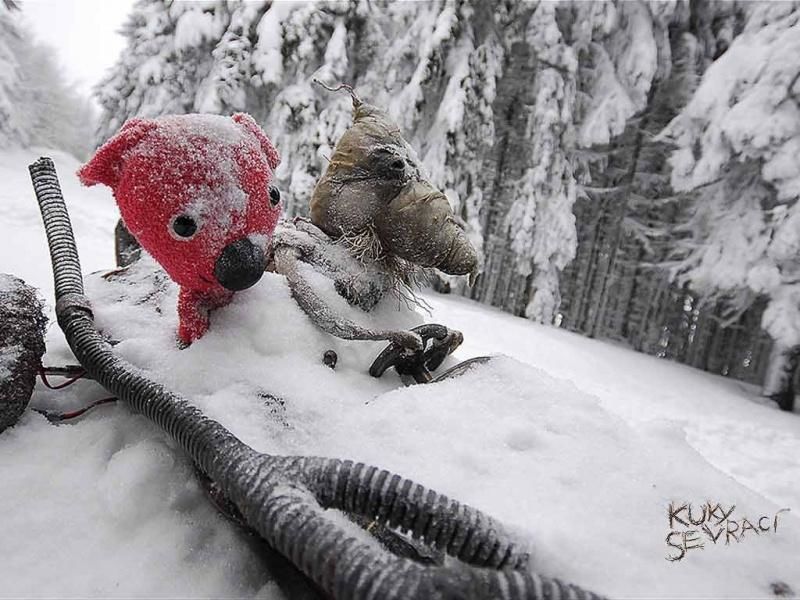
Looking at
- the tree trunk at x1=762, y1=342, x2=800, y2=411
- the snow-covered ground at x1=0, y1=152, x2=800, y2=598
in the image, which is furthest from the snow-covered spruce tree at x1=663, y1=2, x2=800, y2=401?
the snow-covered ground at x1=0, y1=152, x2=800, y2=598

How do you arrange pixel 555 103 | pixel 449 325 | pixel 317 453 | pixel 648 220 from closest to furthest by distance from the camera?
pixel 317 453 → pixel 449 325 → pixel 555 103 → pixel 648 220

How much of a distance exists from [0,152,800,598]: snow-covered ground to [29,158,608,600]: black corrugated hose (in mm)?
84

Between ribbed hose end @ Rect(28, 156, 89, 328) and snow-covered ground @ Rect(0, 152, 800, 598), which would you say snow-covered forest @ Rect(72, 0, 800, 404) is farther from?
snow-covered ground @ Rect(0, 152, 800, 598)

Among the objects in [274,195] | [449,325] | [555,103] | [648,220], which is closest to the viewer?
[274,195]

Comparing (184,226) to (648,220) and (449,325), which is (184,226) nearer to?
(449,325)

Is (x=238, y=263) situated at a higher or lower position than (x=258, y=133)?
lower

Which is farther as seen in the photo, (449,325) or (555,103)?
(555,103)

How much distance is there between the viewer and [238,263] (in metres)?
1.04

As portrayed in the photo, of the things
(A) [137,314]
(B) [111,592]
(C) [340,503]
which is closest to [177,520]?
(B) [111,592]

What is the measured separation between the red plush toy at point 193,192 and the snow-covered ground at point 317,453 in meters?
0.21

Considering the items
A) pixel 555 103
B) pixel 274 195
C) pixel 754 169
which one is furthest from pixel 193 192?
pixel 555 103

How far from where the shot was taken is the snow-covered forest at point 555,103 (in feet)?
17.6

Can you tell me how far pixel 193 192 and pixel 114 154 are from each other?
199mm

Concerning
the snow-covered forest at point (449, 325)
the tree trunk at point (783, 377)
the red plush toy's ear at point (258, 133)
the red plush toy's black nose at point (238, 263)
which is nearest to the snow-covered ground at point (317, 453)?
the snow-covered forest at point (449, 325)
